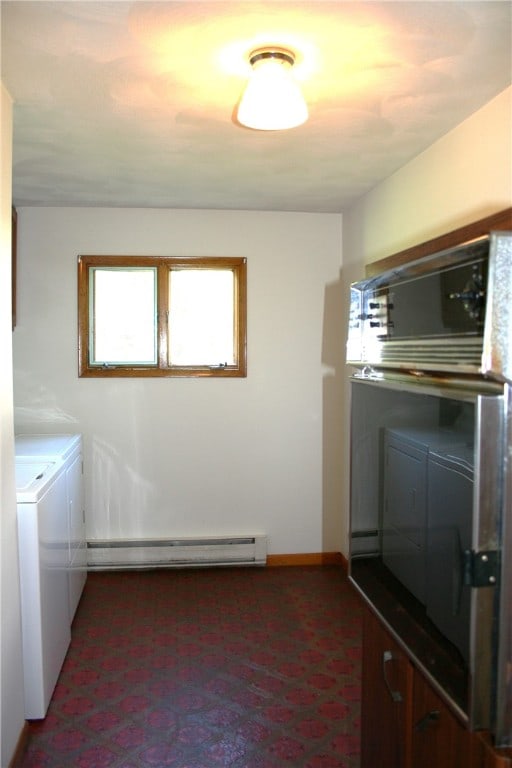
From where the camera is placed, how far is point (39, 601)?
93.9 inches

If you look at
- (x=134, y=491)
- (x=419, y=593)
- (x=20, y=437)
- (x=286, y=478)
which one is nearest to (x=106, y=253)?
(x=20, y=437)

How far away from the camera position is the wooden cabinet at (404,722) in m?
1.25

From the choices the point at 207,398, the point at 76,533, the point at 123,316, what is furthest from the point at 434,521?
the point at 123,316

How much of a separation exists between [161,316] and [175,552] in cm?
158

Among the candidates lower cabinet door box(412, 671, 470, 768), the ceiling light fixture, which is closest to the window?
the ceiling light fixture

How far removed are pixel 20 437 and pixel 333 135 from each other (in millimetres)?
2515

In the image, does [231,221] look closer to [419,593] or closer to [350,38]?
[350,38]

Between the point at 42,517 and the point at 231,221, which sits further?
the point at 231,221

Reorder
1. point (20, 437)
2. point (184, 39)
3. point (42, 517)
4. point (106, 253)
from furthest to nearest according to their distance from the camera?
1. point (106, 253)
2. point (20, 437)
3. point (42, 517)
4. point (184, 39)

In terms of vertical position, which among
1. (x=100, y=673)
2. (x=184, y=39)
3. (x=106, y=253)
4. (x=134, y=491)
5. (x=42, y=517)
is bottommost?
(x=100, y=673)

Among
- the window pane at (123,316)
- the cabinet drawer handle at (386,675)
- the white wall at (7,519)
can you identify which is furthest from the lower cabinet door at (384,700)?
the window pane at (123,316)

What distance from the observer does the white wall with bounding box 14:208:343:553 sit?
3951 millimetres

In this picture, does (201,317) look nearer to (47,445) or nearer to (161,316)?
(161,316)

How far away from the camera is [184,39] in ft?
5.65
